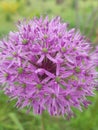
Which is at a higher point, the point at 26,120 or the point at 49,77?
the point at 49,77

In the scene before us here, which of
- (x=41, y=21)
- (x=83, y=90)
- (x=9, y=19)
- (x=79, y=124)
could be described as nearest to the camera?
(x=83, y=90)

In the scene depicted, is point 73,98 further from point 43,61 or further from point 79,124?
point 79,124

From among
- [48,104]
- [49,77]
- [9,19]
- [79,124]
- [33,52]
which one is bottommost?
[79,124]

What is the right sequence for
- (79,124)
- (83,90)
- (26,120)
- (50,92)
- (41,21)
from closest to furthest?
(50,92)
(83,90)
(41,21)
(79,124)
(26,120)

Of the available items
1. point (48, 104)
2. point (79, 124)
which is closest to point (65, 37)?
point (48, 104)

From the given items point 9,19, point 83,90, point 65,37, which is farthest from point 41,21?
point 9,19

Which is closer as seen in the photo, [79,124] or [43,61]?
[43,61]
